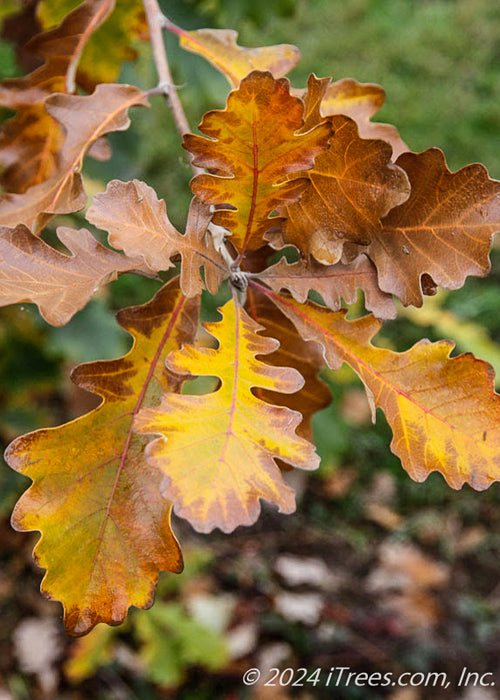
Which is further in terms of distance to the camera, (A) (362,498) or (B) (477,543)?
(A) (362,498)

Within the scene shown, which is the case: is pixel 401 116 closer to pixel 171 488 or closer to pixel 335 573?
pixel 335 573

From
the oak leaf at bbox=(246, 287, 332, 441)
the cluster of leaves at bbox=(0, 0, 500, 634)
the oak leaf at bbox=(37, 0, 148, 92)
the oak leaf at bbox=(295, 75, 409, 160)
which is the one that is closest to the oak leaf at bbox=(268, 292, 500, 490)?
the cluster of leaves at bbox=(0, 0, 500, 634)

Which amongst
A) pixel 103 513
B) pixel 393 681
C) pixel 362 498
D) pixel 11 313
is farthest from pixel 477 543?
pixel 103 513

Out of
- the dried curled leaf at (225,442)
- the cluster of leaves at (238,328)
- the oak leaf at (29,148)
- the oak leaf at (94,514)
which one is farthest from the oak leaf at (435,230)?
the oak leaf at (29,148)

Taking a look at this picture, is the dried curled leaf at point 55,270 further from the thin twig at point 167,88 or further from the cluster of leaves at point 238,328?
the thin twig at point 167,88

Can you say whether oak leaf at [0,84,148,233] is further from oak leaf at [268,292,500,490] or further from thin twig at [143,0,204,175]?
oak leaf at [268,292,500,490]
